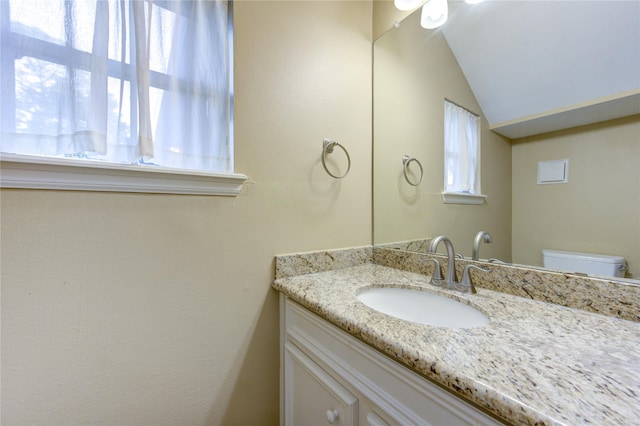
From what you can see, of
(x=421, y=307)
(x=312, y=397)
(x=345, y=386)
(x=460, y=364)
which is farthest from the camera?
(x=421, y=307)

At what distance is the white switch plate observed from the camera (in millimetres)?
801

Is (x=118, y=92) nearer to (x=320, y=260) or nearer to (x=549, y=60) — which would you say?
(x=320, y=260)

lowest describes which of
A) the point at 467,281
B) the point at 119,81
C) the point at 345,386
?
the point at 345,386

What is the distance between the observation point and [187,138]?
2.85 feet

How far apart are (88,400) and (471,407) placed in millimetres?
967

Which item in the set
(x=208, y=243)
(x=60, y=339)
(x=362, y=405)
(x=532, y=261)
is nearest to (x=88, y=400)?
(x=60, y=339)

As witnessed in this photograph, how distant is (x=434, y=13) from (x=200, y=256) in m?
1.38

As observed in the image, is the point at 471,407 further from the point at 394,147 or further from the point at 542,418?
the point at 394,147

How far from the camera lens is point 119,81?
76 centimetres

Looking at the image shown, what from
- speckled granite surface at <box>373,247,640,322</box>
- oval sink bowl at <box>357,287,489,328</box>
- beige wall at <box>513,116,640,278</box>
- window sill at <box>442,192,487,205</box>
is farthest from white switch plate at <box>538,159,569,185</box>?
oval sink bowl at <box>357,287,489,328</box>

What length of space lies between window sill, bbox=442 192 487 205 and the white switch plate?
7.5 inches

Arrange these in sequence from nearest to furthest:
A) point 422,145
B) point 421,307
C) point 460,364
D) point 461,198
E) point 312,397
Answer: point 460,364
point 312,397
point 421,307
point 461,198
point 422,145

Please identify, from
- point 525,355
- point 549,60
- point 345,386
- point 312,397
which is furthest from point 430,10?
point 312,397

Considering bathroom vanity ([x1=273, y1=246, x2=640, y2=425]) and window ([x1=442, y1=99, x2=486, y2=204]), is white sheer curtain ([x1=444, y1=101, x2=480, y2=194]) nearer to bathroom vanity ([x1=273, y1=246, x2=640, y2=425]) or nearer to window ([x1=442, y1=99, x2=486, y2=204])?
window ([x1=442, y1=99, x2=486, y2=204])
